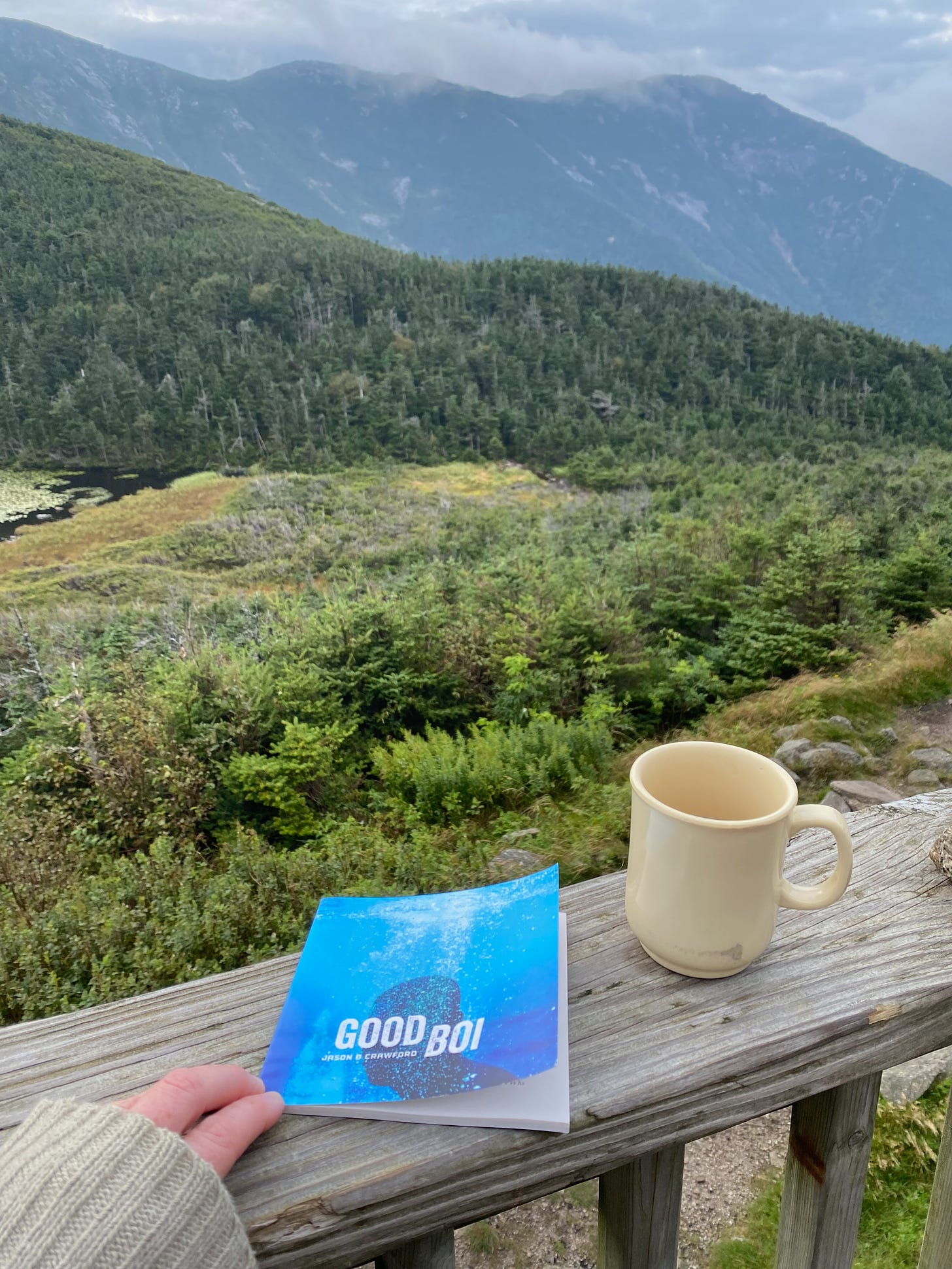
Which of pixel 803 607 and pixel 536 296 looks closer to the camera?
pixel 803 607

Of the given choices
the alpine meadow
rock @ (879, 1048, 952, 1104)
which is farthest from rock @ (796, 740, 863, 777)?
rock @ (879, 1048, 952, 1104)

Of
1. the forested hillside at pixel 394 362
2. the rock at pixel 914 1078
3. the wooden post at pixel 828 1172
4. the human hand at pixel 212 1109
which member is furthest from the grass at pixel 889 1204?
the forested hillside at pixel 394 362

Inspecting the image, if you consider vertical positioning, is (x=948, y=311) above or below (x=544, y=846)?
above

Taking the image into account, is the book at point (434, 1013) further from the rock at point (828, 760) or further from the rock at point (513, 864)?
the rock at point (828, 760)

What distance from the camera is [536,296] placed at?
1458 inches

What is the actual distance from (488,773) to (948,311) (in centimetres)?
22800

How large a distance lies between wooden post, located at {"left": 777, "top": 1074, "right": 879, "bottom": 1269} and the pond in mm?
17447

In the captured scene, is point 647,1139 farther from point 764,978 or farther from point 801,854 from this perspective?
point 801,854

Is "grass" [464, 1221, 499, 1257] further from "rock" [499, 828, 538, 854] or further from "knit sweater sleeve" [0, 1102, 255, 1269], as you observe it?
"knit sweater sleeve" [0, 1102, 255, 1269]

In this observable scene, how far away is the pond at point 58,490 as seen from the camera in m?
16.9

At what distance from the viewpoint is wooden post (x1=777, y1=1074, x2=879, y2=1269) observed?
0.67 meters

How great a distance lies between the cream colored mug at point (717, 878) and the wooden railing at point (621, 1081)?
0.04 meters

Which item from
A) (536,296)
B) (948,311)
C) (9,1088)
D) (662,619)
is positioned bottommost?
(662,619)

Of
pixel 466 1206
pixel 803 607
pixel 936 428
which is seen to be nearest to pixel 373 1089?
pixel 466 1206
